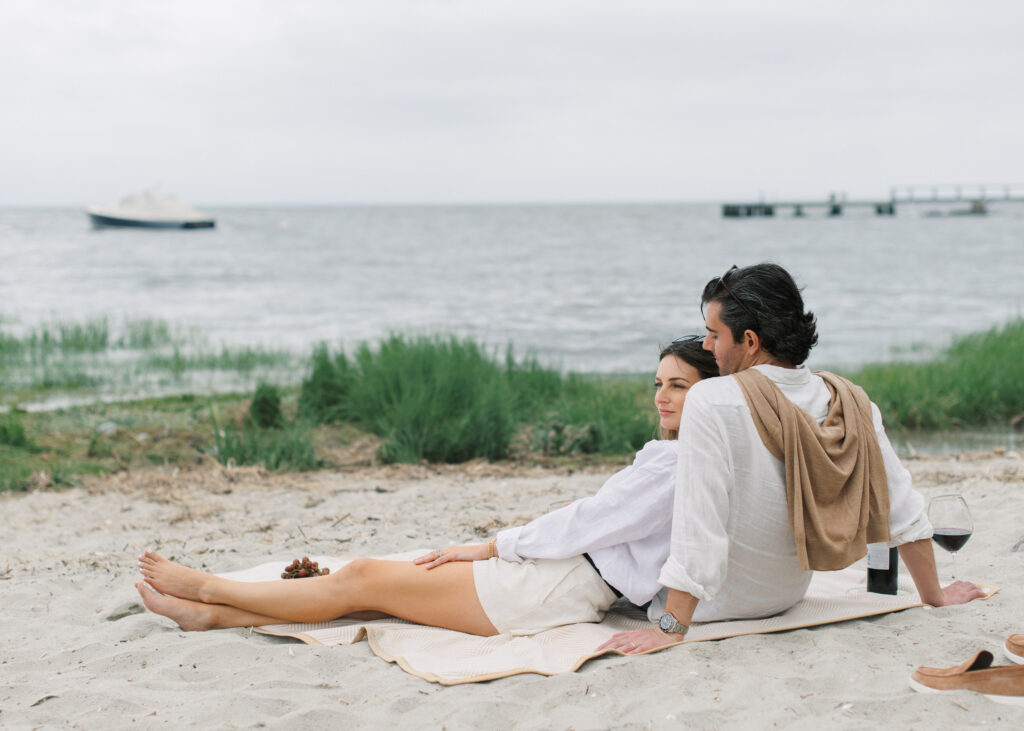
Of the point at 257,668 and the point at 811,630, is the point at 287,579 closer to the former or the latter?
the point at 257,668

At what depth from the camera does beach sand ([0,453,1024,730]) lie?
262 cm

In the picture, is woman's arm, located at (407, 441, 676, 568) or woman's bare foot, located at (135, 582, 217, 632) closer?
woman's arm, located at (407, 441, 676, 568)

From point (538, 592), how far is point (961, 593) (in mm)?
1708

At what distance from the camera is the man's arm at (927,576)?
3.21 meters

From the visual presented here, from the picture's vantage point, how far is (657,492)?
9.94 feet

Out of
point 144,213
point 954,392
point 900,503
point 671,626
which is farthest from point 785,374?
point 144,213

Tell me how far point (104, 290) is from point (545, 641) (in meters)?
26.7

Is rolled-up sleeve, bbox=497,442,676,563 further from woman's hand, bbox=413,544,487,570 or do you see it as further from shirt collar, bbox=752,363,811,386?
shirt collar, bbox=752,363,811,386

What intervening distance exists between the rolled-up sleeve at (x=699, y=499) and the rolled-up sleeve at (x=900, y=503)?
2.22ft

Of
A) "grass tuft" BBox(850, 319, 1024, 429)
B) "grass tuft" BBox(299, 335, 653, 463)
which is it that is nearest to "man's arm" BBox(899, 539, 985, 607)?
"grass tuft" BBox(299, 335, 653, 463)

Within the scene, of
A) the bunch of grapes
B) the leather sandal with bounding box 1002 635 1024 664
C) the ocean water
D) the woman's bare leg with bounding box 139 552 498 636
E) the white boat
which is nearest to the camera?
the leather sandal with bounding box 1002 635 1024 664

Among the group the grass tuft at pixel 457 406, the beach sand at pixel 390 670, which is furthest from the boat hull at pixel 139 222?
the beach sand at pixel 390 670

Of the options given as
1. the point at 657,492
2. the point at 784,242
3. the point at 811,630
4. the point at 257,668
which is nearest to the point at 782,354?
the point at 657,492

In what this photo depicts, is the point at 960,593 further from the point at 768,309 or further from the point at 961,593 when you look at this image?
the point at 768,309
